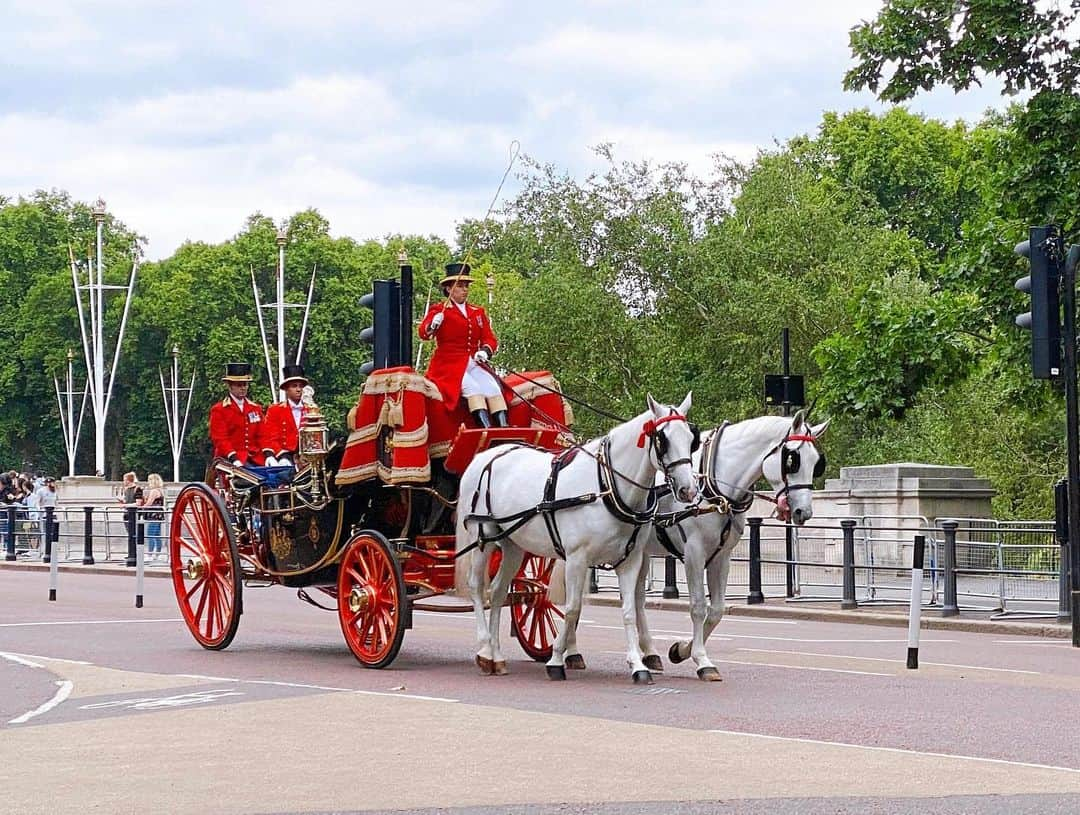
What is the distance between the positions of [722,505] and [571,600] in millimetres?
1410

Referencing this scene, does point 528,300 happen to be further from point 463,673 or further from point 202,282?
point 202,282

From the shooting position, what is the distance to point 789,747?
9977 millimetres

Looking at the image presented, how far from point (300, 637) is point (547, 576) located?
12.2 feet

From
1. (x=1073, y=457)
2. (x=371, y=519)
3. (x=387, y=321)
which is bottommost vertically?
(x=371, y=519)

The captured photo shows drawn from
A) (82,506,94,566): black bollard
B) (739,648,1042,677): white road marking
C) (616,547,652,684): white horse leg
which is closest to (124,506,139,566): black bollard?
(82,506,94,566): black bollard

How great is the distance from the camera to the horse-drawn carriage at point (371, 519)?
47.8 feet

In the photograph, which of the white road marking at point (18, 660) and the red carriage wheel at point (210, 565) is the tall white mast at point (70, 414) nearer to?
the red carriage wheel at point (210, 565)

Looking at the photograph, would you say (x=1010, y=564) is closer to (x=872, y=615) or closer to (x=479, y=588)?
(x=872, y=615)

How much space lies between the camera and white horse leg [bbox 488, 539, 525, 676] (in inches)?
561

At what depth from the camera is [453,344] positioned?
15211 millimetres

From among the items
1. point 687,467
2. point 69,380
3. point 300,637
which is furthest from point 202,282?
point 687,467

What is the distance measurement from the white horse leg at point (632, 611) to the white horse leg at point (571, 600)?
299mm

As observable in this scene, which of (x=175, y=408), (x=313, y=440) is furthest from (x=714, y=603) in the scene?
(x=175, y=408)

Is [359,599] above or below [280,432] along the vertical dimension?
below
